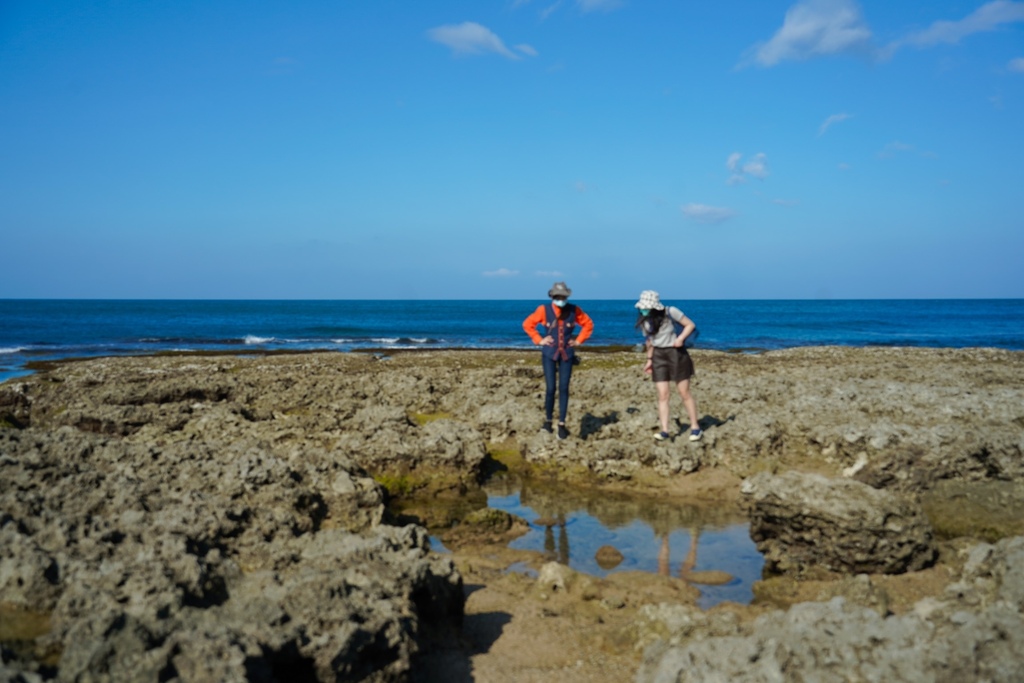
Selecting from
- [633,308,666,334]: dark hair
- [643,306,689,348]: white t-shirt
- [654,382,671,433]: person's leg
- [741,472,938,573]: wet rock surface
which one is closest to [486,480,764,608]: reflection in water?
[741,472,938,573]: wet rock surface

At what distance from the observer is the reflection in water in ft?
22.8

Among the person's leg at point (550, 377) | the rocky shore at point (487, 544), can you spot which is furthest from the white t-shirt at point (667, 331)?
the person's leg at point (550, 377)

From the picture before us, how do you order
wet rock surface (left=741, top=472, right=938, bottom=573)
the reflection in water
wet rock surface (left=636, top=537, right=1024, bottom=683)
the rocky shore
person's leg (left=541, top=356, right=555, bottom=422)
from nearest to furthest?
wet rock surface (left=636, top=537, right=1024, bottom=683) < the rocky shore < wet rock surface (left=741, top=472, right=938, bottom=573) < the reflection in water < person's leg (left=541, top=356, right=555, bottom=422)

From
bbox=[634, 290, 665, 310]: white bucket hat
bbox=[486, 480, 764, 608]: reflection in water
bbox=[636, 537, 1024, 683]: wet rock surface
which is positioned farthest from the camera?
bbox=[634, 290, 665, 310]: white bucket hat

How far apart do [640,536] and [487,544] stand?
1.63m

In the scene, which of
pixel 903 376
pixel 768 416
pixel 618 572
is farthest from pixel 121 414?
pixel 903 376

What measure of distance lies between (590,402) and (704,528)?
519 centimetres

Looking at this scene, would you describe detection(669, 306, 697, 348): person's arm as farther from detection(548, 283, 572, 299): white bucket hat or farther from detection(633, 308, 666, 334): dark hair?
detection(548, 283, 572, 299): white bucket hat

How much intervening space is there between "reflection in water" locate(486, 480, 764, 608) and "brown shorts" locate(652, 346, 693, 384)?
5.71 ft

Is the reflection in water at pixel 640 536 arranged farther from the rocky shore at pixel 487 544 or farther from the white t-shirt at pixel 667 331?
the white t-shirt at pixel 667 331

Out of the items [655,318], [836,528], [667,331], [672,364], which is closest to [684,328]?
[667,331]

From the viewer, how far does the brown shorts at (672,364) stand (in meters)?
10.0

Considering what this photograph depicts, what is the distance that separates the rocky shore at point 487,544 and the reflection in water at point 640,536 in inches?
9.9

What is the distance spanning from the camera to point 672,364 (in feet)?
33.0
